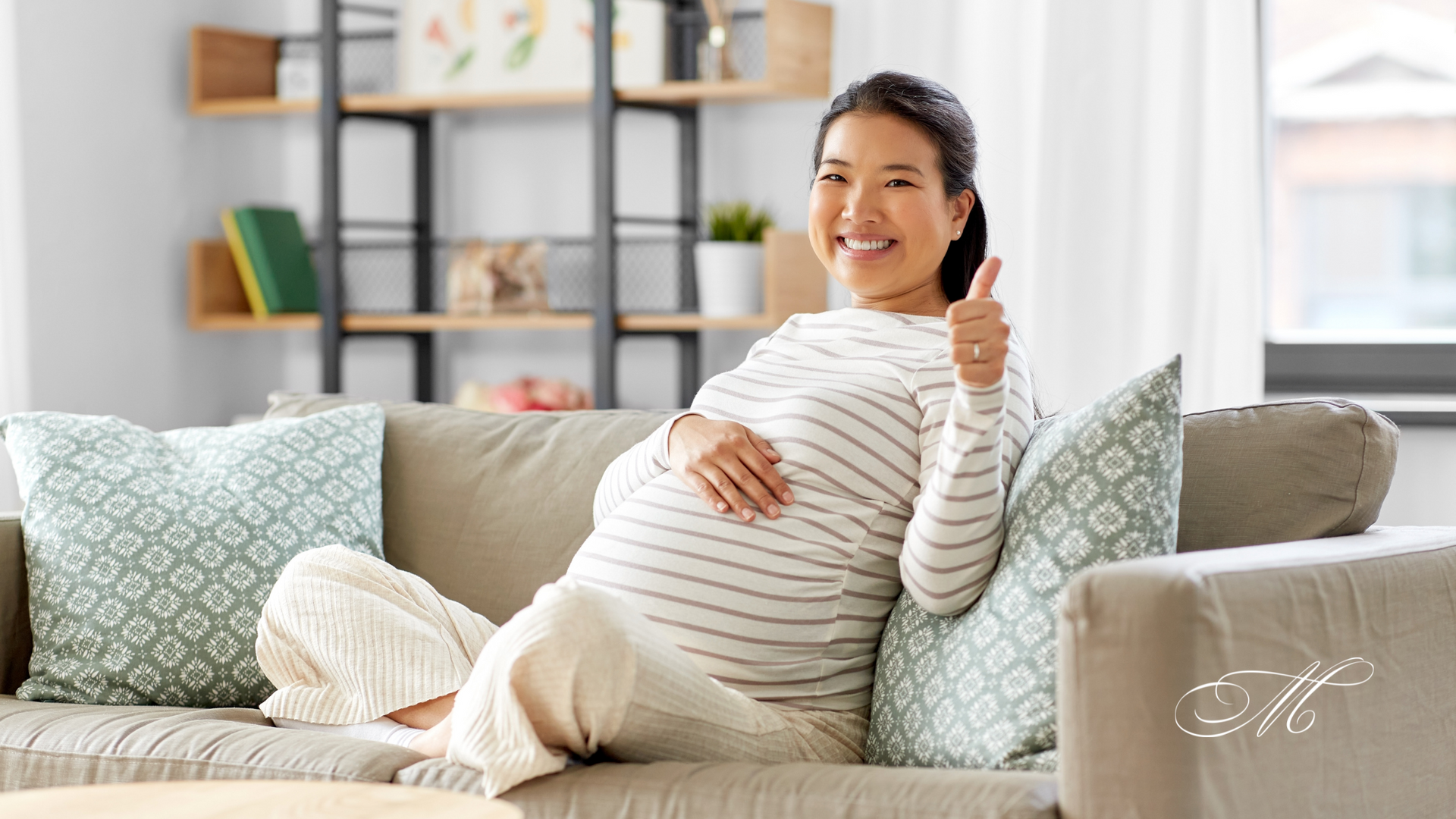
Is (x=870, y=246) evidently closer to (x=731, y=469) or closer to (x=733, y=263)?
(x=731, y=469)

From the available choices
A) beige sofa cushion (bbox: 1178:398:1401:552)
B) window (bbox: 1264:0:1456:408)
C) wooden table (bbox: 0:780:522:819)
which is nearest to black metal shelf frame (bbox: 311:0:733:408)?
window (bbox: 1264:0:1456:408)

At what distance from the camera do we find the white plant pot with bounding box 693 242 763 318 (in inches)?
116

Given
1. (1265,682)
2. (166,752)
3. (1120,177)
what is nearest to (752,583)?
(1265,682)

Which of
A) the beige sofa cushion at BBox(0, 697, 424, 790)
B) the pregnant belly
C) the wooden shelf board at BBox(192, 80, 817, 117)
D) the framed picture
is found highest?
the framed picture

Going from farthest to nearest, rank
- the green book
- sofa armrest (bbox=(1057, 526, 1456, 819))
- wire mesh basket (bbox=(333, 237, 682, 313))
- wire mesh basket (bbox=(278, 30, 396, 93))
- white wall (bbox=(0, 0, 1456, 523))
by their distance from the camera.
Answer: wire mesh basket (bbox=(278, 30, 396, 93)) → the green book → wire mesh basket (bbox=(333, 237, 682, 313)) → white wall (bbox=(0, 0, 1456, 523)) → sofa armrest (bbox=(1057, 526, 1456, 819))

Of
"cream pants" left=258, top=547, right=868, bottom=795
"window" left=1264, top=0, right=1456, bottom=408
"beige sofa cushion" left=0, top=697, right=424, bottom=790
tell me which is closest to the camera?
"cream pants" left=258, top=547, right=868, bottom=795

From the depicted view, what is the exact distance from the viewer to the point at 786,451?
1.49 meters

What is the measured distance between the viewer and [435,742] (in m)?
1.43

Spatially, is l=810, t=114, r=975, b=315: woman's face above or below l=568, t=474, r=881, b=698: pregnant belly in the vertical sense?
above

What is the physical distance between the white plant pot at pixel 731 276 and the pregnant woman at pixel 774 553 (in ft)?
4.00

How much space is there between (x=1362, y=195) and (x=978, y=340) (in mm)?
1822

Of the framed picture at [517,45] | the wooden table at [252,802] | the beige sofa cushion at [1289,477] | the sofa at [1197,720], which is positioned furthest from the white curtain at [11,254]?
the beige sofa cushion at [1289,477]

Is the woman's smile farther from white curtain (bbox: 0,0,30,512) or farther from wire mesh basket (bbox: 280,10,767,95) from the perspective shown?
white curtain (bbox: 0,0,30,512)

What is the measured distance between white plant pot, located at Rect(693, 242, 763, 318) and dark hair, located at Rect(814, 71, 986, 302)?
4.09 ft
